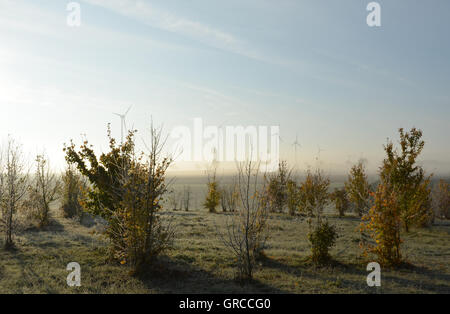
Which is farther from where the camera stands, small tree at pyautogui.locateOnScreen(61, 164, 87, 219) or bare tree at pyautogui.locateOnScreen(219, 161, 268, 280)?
small tree at pyautogui.locateOnScreen(61, 164, 87, 219)

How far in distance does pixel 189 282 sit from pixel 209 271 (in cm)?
93

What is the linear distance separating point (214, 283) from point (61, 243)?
7.73m

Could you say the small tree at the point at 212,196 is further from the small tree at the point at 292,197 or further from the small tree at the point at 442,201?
the small tree at the point at 442,201

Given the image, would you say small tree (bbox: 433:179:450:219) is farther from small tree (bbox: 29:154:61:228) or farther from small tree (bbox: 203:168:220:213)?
small tree (bbox: 29:154:61:228)

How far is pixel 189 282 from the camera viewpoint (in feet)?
24.6

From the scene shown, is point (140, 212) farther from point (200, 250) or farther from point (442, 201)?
point (442, 201)

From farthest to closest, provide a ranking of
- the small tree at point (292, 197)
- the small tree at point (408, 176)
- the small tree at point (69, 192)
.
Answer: the small tree at point (292, 197), the small tree at point (69, 192), the small tree at point (408, 176)

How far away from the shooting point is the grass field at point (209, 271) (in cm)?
700

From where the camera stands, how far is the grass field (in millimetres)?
7002

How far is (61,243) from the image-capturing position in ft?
39.9

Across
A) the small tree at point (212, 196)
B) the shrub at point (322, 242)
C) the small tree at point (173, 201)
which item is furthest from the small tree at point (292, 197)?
the shrub at point (322, 242)

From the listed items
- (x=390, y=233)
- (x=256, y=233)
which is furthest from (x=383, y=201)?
(x=256, y=233)

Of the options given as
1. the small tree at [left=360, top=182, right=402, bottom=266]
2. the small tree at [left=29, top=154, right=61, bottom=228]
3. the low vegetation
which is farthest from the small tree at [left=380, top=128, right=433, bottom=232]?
the small tree at [left=29, top=154, right=61, bottom=228]
